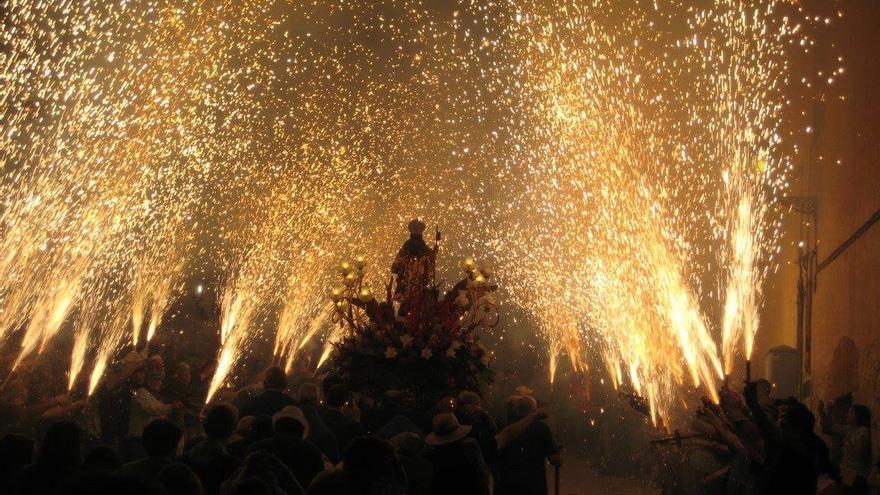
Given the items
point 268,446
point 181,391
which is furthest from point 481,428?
point 181,391

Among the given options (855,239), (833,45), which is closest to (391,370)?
(855,239)

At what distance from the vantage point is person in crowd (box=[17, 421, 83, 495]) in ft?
15.8

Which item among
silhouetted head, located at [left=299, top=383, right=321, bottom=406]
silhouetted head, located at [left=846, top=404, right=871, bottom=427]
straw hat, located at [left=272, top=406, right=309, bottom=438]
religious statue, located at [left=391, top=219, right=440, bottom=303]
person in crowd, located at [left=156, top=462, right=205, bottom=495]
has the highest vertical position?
religious statue, located at [left=391, top=219, right=440, bottom=303]

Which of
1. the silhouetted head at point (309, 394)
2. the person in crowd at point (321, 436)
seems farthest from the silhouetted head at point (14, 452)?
the silhouetted head at point (309, 394)

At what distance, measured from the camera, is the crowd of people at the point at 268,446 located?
480cm

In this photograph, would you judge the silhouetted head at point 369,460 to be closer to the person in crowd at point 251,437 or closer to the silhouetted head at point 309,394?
the person in crowd at point 251,437

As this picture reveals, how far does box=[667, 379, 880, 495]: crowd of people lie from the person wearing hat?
190 cm

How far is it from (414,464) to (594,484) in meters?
7.56

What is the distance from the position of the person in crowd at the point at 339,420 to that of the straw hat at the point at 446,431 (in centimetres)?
158

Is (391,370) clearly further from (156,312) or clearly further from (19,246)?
(156,312)

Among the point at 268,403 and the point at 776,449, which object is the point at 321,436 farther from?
the point at 776,449

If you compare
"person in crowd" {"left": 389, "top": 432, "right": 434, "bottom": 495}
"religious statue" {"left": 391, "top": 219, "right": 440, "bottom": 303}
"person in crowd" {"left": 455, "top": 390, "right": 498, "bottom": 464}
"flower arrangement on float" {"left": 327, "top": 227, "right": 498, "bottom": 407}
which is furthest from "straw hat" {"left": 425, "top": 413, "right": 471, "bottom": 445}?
"religious statue" {"left": 391, "top": 219, "right": 440, "bottom": 303}

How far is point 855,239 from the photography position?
13227mm

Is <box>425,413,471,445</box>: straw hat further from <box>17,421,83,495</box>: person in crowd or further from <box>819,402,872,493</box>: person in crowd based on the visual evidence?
<box>819,402,872,493</box>: person in crowd
